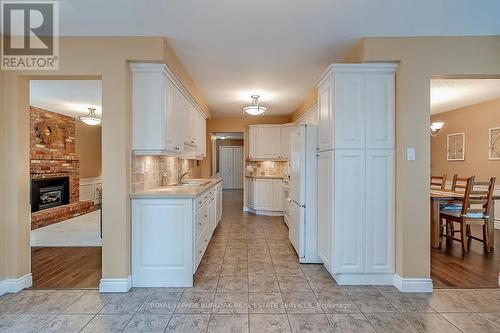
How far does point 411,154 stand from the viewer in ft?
8.79

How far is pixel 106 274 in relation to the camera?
261 centimetres

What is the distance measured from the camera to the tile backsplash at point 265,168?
7.16m

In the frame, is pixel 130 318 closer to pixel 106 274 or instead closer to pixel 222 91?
pixel 106 274

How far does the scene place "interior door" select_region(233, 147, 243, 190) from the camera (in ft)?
41.8

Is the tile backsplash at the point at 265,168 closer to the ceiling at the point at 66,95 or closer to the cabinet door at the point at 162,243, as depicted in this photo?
the ceiling at the point at 66,95

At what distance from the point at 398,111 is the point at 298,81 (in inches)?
69.5

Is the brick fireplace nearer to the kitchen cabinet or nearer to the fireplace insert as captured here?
the fireplace insert

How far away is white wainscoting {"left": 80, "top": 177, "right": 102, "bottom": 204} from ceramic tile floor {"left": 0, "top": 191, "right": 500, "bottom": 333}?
521 centimetres

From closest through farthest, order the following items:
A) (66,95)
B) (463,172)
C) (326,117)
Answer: (326,117), (66,95), (463,172)

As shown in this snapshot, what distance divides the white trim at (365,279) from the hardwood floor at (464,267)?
0.49 m

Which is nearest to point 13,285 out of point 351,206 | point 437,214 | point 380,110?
point 351,206

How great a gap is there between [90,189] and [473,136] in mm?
9515

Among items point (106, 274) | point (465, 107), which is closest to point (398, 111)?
point (106, 274)
